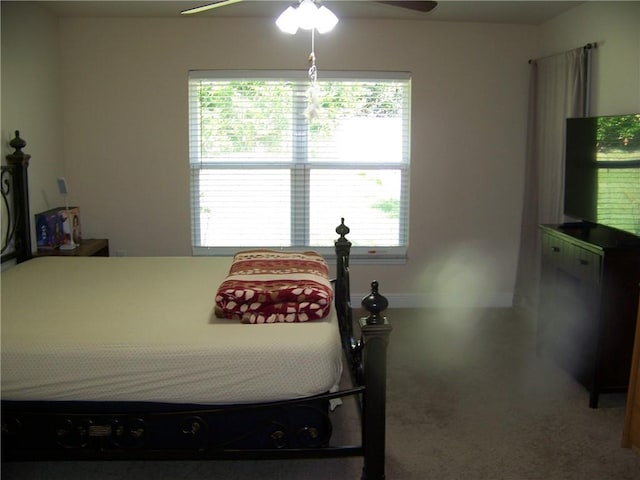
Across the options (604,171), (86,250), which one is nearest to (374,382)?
(604,171)

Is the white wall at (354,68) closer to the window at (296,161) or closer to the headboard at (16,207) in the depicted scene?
the window at (296,161)

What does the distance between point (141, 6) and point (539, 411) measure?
3.71m

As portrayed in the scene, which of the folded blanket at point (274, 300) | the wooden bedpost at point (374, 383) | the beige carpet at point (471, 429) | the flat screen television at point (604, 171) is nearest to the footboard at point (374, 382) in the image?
the wooden bedpost at point (374, 383)

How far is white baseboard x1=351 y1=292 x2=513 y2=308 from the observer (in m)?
5.55

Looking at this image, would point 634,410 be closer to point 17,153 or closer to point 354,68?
point 354,68

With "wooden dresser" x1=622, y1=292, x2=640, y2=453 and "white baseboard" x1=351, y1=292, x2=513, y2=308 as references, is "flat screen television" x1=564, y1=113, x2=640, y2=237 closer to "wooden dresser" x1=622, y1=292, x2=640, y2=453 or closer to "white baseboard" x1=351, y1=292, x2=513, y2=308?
"wooden dresser" x1=622, y1=292, x2=640, y2=453

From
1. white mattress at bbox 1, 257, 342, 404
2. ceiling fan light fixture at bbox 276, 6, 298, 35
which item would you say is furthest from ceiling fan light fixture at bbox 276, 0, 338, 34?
white mattress at bbox 1, 257, 342, 404

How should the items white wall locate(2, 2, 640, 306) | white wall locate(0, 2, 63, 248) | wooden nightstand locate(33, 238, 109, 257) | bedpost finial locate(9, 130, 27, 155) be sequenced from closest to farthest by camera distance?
bedpost finial locate(9, 130, 27, 155), white wall locate(0, 2, 63, 248), wooden nightstand locate(33, 238, 109, 257), white wall locate(2, 2, 640, 306)

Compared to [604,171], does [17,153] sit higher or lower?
higher

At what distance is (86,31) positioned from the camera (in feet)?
16.9

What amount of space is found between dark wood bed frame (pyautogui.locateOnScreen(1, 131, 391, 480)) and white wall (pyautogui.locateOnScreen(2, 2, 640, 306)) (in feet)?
9.74

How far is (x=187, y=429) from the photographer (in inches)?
96.7

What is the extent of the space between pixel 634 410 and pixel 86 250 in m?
3.57

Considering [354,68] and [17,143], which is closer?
[17,143]
